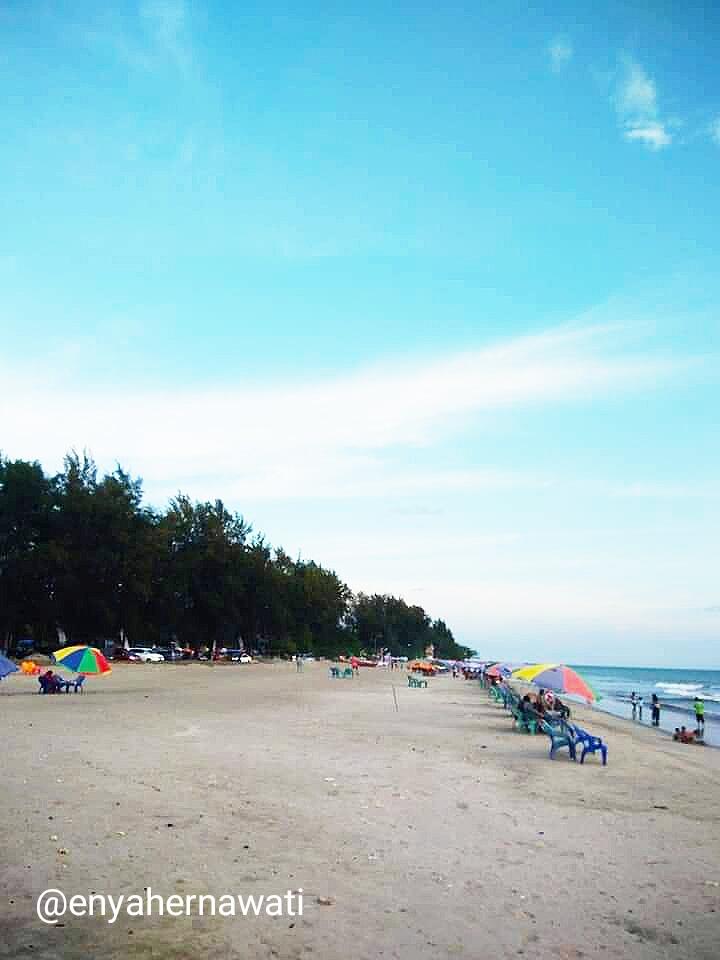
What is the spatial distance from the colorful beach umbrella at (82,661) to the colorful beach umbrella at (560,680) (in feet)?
47.9

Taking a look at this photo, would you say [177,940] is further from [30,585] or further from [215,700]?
[30,585]

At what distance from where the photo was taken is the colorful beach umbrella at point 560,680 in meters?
18.4

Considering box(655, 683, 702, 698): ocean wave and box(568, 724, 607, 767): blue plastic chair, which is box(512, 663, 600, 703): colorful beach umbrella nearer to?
box(568, 724, 607, 767): blue plastic chair

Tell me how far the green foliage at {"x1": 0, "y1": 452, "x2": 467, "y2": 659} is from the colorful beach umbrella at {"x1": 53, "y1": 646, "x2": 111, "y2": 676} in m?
26.9

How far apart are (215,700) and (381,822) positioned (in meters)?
19.5

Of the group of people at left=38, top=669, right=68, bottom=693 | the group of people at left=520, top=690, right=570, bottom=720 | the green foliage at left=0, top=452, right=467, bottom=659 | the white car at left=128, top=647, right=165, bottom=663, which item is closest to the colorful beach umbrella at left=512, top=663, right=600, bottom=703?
the group of people at left=520, top=690, right=570, bottom=720

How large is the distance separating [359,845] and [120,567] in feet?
165

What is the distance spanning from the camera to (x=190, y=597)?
246 feet

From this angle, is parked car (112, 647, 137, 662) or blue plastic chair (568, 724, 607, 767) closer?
blue plastic chair (568, 724, 607, 767)

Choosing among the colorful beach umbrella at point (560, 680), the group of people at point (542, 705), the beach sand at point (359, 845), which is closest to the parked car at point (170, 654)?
the group of people at point (542, 705)

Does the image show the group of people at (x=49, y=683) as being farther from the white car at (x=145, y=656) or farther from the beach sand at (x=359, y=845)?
the white car at (x=145, y=656)

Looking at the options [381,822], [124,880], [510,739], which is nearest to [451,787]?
[381,822]

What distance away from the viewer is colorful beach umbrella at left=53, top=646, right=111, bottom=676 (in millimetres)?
25875

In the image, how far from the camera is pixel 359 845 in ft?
26.3
